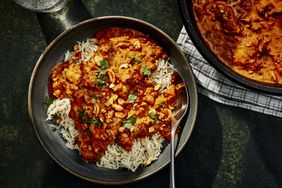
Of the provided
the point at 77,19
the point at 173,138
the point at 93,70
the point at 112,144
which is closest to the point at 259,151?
the point at 173,138

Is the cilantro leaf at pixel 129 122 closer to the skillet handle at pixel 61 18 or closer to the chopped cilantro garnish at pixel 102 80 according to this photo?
the chopped cilantro garnish at pixel 102 80

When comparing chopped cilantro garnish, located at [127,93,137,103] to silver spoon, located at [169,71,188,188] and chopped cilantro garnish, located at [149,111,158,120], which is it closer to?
chopped cilantro garnish, located at [149,111,158,120]

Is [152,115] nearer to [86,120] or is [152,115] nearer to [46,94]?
[86,120]

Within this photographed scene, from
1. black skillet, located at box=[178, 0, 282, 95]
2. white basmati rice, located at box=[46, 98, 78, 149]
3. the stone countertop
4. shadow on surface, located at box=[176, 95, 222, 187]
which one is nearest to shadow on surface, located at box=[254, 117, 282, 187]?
the stone countertop

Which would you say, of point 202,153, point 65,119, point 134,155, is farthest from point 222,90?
point 65,119

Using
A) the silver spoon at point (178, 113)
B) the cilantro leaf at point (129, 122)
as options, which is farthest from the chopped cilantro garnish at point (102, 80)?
the silver spoon at point (178, 113)

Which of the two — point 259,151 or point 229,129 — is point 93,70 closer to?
point 229,129

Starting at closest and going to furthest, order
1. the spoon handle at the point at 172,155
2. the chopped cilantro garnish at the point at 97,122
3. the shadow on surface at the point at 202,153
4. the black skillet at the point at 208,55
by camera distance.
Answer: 1. the black skillet at the point at 208,55
2. the spoon handle at the point at 172,155
3. the chopped cilantro garnish at the point at 97,122
4. the shadow on surface at the point at 202,153
